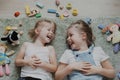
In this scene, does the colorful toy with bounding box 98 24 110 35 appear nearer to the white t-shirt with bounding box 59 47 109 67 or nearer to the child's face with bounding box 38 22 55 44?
the white t-shirt with bounding box 59 47 109 67

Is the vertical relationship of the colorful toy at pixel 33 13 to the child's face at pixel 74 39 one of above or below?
above

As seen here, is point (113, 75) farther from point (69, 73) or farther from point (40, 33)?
point (40, 33)

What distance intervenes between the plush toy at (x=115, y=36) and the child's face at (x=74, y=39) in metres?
0.17

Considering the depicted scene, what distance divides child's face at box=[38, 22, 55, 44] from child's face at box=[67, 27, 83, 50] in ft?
0.30

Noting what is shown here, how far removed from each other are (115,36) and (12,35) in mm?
520

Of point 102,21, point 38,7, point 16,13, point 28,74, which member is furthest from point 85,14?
point 28,74

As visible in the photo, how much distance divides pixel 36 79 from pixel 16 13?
44 cm

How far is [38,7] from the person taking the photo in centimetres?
178

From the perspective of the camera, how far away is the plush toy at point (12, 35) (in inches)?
62.1

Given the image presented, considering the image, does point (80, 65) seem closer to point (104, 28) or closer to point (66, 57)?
point (66, 57)

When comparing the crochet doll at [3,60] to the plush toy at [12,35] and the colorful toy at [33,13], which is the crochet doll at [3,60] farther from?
the colorful toy at [33,13]

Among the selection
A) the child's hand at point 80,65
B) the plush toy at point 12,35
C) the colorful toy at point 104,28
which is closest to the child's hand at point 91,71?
the child's hand at point 80,65

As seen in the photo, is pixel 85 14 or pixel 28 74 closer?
pixel 28 74

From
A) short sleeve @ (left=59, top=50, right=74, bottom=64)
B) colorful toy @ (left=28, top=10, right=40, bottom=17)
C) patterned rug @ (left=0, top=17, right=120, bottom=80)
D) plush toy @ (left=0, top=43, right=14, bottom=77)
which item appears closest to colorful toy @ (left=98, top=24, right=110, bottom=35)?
patterned rug @ (left=0, top=17, right=120, bottom=80)
